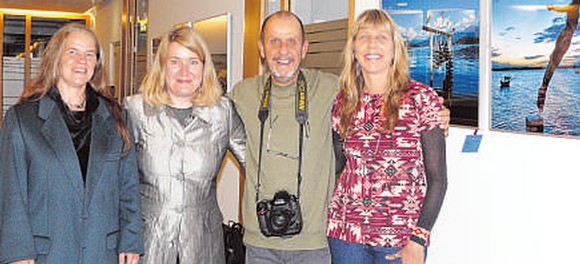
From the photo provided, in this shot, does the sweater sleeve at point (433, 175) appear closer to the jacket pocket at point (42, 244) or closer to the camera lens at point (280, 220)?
the camera lens at point (280, 220)

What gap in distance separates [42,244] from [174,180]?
534 mm

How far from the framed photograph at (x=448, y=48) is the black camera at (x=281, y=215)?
976 millimetres

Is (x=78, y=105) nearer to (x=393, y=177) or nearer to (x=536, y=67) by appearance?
(x=393, y=177)

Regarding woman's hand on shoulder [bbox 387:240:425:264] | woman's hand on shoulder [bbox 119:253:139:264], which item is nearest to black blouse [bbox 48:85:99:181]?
woman's hand on shoulder [bbox 119:253:139:264]

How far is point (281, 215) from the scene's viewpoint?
2387 mm

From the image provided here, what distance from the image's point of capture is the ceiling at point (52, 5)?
37.2ft

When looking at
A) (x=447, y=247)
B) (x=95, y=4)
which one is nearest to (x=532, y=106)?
(x=447, y=247)

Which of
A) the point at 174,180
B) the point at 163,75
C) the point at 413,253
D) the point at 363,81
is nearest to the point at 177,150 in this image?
the point at 174,180

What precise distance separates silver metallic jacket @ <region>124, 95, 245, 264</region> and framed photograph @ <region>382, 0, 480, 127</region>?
117 centimetres

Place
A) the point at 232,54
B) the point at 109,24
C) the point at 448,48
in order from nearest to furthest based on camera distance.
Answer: the point at 448,48, the point at 232,54, the point at 109,24

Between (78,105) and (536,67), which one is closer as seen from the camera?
(78,105)

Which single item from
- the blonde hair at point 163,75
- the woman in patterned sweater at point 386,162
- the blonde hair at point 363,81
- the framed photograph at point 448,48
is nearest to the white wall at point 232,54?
the framed photograph at point 448,48

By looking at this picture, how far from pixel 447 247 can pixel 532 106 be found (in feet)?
2.64

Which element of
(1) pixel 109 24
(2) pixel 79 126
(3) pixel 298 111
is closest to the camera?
(2) pixel 79 126
